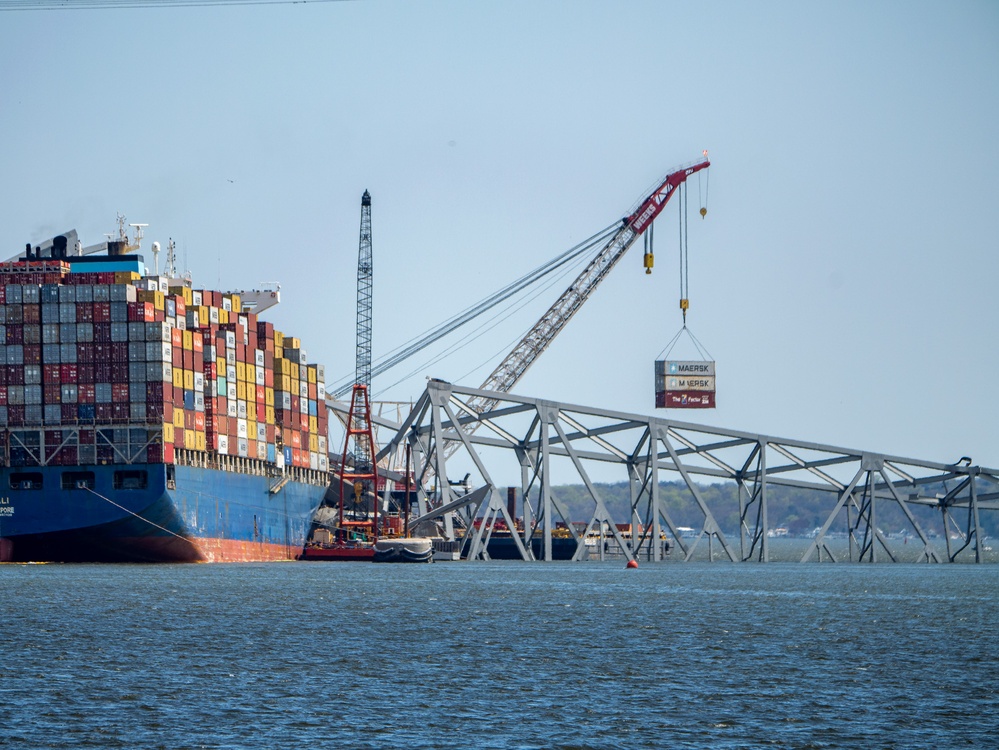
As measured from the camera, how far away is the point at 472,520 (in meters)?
118

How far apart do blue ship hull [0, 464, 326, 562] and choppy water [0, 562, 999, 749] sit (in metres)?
19.1

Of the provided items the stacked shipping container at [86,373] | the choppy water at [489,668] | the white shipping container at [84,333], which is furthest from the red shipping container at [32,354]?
the choppy water at [489,668]

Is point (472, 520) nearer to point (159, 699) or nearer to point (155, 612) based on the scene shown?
point (155, 612)

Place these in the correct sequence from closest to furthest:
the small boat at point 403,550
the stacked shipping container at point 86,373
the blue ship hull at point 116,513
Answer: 1. the blue ship hull at point 116,513
2. the stacked shipping container at point 86,373
3. the small boat at point 403,550

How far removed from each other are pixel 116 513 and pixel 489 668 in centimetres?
6106

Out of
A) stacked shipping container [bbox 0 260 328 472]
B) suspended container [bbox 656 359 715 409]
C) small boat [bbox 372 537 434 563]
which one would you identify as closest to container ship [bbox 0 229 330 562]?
stacked shipping container [bbox 0 260 328 472]

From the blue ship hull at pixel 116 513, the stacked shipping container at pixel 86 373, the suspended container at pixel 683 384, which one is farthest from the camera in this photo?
the suspended container at pixel 683 384

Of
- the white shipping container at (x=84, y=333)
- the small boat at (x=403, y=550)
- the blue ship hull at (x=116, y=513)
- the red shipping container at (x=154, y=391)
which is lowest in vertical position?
the small boat at (x=403, y=550)

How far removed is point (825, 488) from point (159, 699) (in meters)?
93.3

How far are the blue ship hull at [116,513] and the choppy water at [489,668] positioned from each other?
19.1 meters

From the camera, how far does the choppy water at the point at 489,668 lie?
36.0 metres

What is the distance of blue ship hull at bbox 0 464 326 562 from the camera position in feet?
339

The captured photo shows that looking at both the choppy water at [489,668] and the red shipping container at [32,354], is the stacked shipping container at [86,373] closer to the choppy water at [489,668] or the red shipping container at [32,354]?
the red shipping container at [32,354]

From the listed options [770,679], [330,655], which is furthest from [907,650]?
[330,655]
